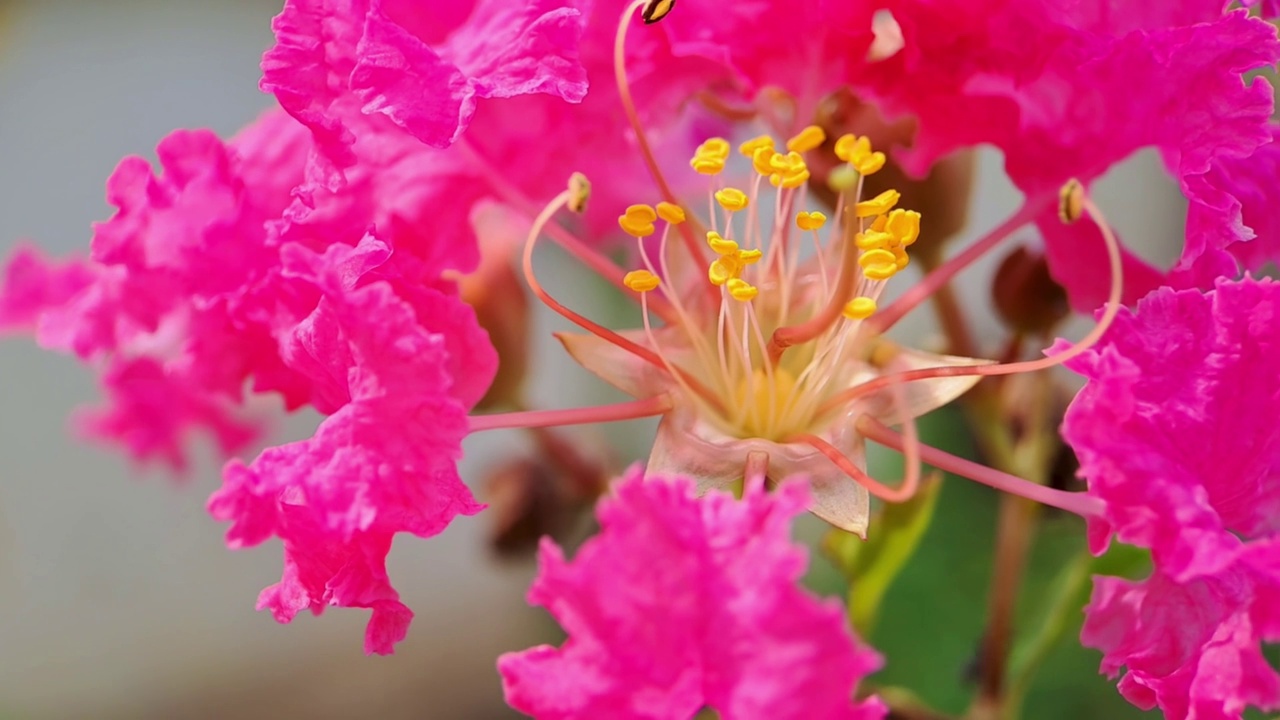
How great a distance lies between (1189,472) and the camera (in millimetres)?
514

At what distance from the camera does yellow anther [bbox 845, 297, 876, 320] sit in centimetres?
61

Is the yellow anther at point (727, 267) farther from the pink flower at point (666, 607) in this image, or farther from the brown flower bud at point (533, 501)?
the brown flower bud at point (533, 501)

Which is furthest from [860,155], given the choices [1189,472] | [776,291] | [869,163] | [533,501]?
[533,501]

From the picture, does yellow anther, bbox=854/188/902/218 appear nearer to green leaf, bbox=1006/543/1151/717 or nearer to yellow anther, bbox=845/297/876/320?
yellow anther, bbox=845/297/876/320

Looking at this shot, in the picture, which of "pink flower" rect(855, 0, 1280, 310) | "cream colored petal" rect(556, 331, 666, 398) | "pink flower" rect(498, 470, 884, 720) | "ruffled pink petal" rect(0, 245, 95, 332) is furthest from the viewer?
"ruffled pink petal" rect(0, 245, 95, 332)

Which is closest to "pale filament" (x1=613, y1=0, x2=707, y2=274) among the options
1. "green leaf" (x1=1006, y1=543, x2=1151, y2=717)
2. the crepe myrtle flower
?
the crepe myrtle flower

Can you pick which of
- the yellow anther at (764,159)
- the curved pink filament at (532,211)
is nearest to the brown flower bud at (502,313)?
the curved pink filament at (532,211)

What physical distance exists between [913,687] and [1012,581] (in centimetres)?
28

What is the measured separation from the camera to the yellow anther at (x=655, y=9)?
0.59 meters

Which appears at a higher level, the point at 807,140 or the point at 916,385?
the point at 807,140

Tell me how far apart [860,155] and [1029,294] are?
19cm

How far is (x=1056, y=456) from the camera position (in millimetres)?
882

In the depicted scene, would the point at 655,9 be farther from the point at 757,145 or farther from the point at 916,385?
the point at 916,385

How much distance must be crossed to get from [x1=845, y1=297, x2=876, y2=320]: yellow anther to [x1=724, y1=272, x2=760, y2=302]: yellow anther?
5 cm
